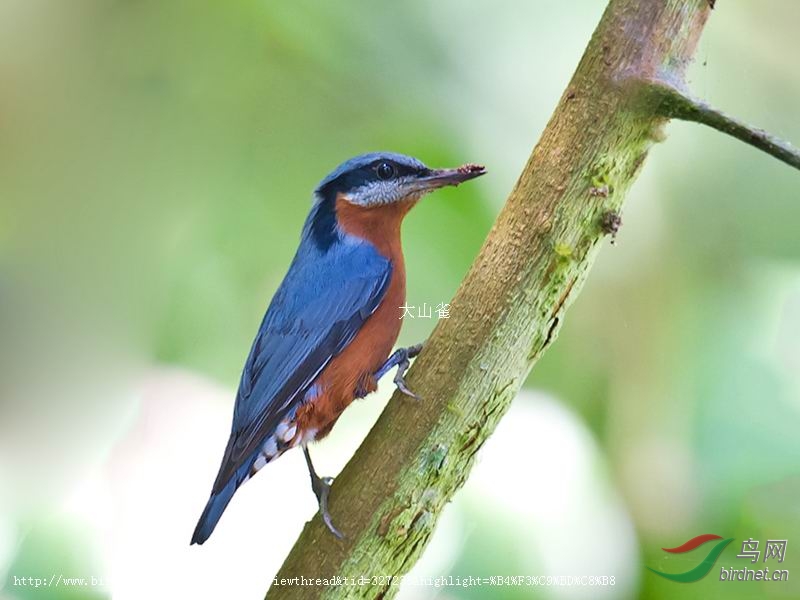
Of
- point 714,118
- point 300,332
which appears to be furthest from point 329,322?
point 714,118

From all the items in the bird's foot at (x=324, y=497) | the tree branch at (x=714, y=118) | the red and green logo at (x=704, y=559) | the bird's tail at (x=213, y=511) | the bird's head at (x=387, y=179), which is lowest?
the bird's tail at (x=213, y=511)

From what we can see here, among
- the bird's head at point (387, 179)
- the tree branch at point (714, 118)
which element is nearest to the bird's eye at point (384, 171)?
the bird's head at point (387, 179)

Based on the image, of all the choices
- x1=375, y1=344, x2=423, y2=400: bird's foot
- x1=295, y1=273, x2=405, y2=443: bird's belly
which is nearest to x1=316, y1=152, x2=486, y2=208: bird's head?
x1=295, y1=273, x2=405, y2=443: bird's belly

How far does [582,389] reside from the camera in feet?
7.09

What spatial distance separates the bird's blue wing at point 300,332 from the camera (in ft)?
5.99

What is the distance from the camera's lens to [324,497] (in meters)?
1.64

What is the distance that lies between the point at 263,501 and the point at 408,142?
987 millimetres

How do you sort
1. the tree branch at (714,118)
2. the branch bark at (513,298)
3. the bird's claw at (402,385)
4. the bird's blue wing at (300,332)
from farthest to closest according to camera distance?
the bird's blue wing at (300,332), the bird's claw at (402,385), the branch bark at (513,298), the tree branch at (714,118)

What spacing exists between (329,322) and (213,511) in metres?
0.48

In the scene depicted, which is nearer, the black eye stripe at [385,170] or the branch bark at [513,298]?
the branch bark at [513,298]

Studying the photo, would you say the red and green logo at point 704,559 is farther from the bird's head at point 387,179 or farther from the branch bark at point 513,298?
the bird's head at point 387,179

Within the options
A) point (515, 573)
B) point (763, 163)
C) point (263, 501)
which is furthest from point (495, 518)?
point (763, 163)

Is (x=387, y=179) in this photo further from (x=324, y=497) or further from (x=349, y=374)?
(x=324, y=497)

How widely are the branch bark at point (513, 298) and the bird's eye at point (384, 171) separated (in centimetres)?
47
